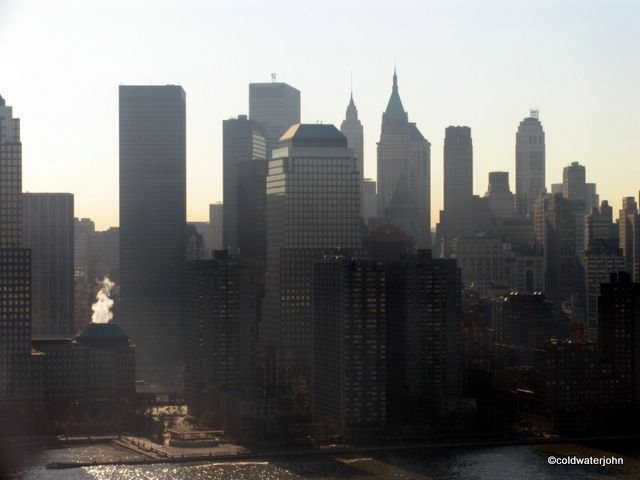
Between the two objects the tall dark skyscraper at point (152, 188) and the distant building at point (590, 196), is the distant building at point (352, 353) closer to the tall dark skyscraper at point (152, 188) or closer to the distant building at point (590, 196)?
the tall dark skyscraper at point (152, 188)

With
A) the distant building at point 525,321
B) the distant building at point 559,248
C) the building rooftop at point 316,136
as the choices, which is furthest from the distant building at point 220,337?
the distant building at point 559,248

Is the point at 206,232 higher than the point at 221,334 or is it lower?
higher

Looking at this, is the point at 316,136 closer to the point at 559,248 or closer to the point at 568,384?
the point at 568,384

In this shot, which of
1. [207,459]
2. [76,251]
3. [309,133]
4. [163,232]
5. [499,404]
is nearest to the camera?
[207,459]

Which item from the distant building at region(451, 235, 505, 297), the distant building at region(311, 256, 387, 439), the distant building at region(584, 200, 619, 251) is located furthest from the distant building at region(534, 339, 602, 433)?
the distant building at region(584, 200, 619, 251)

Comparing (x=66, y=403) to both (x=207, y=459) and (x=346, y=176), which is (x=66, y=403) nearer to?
(x=207, y=459)

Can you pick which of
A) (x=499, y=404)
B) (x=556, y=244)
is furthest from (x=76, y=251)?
(x=499, y=404)

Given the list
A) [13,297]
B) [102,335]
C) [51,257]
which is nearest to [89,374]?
[102,335]
